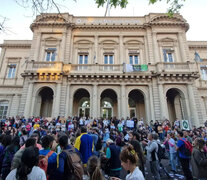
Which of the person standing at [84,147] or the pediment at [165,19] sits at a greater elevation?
the pediment at [165,19]

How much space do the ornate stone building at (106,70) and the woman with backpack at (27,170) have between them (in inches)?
516

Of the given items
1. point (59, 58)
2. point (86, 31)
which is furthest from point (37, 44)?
point (86, 31)

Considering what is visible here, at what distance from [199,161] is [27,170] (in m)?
4.21

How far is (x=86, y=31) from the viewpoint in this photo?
19203 millimetres

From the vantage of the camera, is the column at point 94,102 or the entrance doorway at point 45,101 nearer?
the column at point 94,102

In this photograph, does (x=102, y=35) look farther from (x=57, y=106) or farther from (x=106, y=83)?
(x=57, y=106)

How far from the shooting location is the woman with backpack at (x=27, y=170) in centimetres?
198

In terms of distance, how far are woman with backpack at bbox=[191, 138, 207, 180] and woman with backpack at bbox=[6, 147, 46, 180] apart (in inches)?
157

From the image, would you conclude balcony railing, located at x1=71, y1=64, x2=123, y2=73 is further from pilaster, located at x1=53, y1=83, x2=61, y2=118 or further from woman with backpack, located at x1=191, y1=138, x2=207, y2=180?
woman with backpack, located at x1=191, y1=138, x2=207, y2=180

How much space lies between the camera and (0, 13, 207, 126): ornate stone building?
15.7 m

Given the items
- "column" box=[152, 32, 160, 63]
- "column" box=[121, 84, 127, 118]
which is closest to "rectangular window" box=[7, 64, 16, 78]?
"column" box=[121, 84, 127, 118]

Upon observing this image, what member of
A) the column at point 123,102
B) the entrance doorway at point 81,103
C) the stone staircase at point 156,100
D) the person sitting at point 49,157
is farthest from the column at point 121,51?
the person sitting at point 49,157

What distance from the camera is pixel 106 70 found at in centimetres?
1675

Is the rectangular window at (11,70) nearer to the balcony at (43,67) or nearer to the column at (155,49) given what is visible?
the balcony at (43,67)
